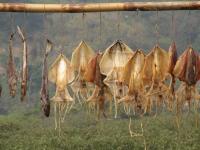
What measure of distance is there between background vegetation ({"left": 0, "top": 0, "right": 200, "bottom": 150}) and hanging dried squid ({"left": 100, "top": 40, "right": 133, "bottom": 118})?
8 centimetres

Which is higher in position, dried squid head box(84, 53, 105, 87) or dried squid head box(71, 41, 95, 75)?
dried squid head box(71, 41, 95, 75)

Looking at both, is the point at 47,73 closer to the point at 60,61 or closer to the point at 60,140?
the point at 60,61

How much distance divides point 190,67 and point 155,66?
0.61 ft

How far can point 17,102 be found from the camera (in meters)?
35.2

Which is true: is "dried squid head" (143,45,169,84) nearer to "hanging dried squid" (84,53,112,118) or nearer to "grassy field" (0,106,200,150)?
"hanging dried squid" (84,53,112,118)

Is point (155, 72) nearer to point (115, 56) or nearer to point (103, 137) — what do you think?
point (115, 56)

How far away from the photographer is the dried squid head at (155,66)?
2365 mm

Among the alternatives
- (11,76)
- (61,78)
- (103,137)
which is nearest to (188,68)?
(61,78)

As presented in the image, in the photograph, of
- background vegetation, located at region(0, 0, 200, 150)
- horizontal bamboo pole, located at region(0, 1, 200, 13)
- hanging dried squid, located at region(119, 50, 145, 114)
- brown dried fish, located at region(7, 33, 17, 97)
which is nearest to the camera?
horizontal bamboo pole, located at region(0, 1, 200, 13)

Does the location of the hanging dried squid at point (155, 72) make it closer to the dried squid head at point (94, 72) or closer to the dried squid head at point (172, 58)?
the dried squid head at point (172, 58)

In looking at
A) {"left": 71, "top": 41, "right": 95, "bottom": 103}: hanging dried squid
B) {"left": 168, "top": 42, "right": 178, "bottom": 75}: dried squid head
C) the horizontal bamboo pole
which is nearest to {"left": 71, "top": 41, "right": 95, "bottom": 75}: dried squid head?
{"left": 71, "top": 41, "right": 95, "bottom": 103}: hanging dried squid

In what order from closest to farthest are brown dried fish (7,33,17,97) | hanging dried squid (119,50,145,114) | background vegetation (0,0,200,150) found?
hanging dried squid (119,50,145,114), brown dried fish (7,33,17,97), background vegetation (0,0,200,150)

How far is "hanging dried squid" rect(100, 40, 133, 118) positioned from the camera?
2.37 m

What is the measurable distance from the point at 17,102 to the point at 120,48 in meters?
33.5
